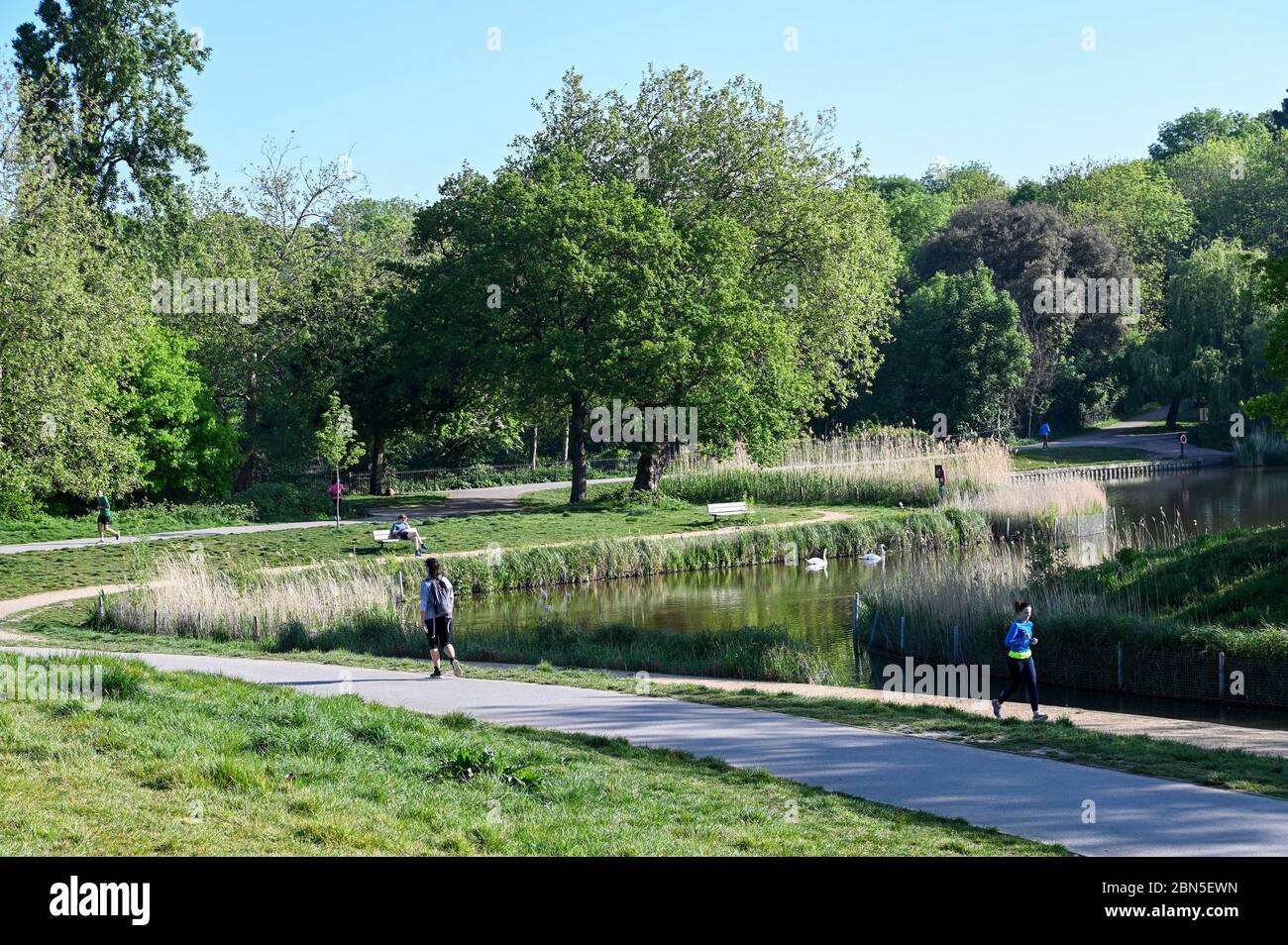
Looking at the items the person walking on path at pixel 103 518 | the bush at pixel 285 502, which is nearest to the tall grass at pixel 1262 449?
the bush at pixel 285 502

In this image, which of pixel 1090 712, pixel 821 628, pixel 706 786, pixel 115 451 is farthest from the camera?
pixel 115 451

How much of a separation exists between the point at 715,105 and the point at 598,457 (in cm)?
1861

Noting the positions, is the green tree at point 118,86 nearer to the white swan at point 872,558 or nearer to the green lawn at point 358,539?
the green lawn at point 358,539

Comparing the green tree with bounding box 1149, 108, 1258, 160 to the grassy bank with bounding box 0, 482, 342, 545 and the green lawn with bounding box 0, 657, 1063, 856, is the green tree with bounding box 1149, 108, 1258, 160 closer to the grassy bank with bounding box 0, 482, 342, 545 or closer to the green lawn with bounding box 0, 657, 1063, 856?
the grassy bank with bounding box 0, 482, 342, 545

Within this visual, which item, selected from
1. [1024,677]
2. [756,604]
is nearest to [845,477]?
[756,604]

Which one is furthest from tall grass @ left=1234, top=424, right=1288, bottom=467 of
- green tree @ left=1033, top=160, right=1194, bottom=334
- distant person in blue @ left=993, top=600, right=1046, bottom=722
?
distant person in blue @ left=993, top=600, right=1046, bottom=722

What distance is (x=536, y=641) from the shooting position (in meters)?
23.0

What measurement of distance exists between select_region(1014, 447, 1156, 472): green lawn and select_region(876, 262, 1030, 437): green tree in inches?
112

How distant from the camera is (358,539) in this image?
120ft

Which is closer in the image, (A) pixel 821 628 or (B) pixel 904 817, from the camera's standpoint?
(B) pixel 904 817

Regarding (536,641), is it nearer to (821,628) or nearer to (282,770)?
(821,628)

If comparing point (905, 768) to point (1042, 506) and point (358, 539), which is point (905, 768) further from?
point (1042, 506)

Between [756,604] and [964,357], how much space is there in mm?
42641
